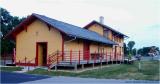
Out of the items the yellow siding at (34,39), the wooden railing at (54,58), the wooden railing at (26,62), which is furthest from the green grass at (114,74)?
the wooden railing at (26,62)

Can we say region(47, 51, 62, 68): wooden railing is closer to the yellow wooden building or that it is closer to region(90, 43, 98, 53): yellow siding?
the yellow wooden building

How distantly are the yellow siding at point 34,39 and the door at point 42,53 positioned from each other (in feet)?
1.47

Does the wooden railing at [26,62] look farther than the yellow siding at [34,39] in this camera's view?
Yes

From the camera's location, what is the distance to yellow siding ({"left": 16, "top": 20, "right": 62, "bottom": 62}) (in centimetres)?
2820

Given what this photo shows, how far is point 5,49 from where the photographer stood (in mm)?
53375

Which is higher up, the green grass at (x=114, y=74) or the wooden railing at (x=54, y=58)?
the wooden railing at (x=54, y=58)

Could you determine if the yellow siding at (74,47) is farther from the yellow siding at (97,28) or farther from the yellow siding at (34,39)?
the yellow siding at (97,28)

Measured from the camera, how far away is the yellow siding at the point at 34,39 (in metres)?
28.2

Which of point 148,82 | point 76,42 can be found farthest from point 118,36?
point 148,82

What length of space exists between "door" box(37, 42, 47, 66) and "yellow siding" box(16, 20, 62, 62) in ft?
1.47

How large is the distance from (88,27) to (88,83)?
106ft

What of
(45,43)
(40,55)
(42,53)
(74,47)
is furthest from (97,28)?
(45,43)

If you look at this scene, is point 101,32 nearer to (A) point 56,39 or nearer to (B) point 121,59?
(B) point 121,59

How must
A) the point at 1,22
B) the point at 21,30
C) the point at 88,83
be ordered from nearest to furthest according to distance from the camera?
1. the point at 88,83
2. the point at 21,30
3. the point at 1,22
